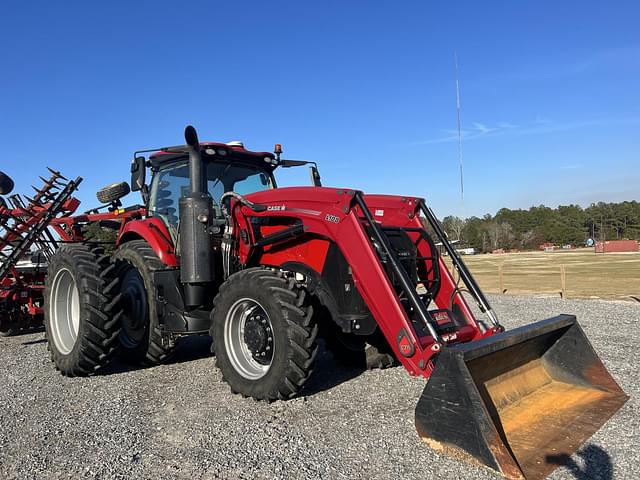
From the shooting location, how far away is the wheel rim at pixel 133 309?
5.92 meters

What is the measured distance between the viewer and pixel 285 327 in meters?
4.14

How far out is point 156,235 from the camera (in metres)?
5.91

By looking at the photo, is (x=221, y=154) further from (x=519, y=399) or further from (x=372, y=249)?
(x=519, y=399)

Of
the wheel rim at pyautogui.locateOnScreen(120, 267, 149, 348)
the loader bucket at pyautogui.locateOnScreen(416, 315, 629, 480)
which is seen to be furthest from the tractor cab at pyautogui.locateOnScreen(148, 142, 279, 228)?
the loader bucket at pyautogui.locateOnScreen(416, 315, 629, 480)

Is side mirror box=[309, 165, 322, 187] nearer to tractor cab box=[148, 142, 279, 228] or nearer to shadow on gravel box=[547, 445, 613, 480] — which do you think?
tractor cab box=[148, 142, 279, 228]

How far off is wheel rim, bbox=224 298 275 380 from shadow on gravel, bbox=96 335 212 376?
1.90m

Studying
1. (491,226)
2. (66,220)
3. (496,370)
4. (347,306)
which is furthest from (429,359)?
(491,226)

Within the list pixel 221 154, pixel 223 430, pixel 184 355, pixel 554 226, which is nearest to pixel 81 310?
pixel 184 355

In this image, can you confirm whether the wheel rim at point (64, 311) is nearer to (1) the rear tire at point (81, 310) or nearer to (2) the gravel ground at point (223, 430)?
(1) the rear tire at point (81, 310)

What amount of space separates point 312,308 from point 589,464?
2.29m

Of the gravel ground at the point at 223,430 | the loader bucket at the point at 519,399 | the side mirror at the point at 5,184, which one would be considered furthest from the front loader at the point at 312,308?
the side mirror at the point at 5,184

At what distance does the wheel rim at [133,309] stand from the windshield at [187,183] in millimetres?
823

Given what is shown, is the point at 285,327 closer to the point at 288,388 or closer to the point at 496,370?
the point at 288,388

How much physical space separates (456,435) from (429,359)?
28.3 inches
